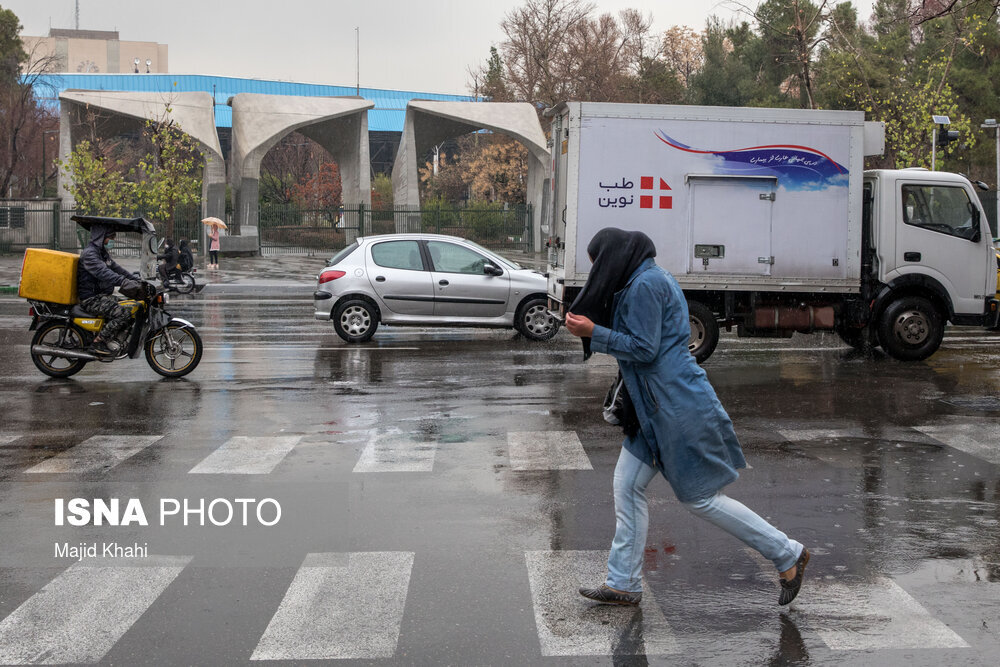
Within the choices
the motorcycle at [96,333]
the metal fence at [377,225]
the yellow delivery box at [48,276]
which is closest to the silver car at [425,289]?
A: the motorcycle at [96,333]

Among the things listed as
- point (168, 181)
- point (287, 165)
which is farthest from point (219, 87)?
point (168, 181)

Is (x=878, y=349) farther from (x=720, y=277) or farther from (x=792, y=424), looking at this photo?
(x=792, y=424)

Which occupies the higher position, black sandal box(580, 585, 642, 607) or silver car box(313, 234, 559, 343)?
silver car box(313, 234, 559, 343)

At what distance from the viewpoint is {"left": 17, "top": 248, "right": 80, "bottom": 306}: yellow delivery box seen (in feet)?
38.5

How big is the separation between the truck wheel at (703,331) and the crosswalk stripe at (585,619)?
8040 millimetres

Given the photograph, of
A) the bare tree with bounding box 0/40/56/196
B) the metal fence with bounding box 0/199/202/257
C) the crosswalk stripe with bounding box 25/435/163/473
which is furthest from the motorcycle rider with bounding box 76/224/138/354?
the bare tree with bounding box 0/40/56/196

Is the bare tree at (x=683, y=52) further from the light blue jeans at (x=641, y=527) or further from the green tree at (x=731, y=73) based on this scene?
the light blue jeans at (x=641, y=527)

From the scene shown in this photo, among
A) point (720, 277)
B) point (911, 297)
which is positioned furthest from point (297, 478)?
point (911, 297)

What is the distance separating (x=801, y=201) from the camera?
13.3 metres

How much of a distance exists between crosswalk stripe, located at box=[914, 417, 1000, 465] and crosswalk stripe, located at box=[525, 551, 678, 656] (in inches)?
164

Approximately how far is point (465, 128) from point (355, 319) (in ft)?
115

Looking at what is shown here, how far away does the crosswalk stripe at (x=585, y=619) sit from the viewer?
15.0 ft

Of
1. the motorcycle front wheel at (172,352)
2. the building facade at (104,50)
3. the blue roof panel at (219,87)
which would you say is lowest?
the motorcycle front wheel at (172,352)

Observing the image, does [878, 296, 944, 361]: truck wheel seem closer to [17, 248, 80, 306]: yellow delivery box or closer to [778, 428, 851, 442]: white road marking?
[778, 428, 851, 442]: white road marking
